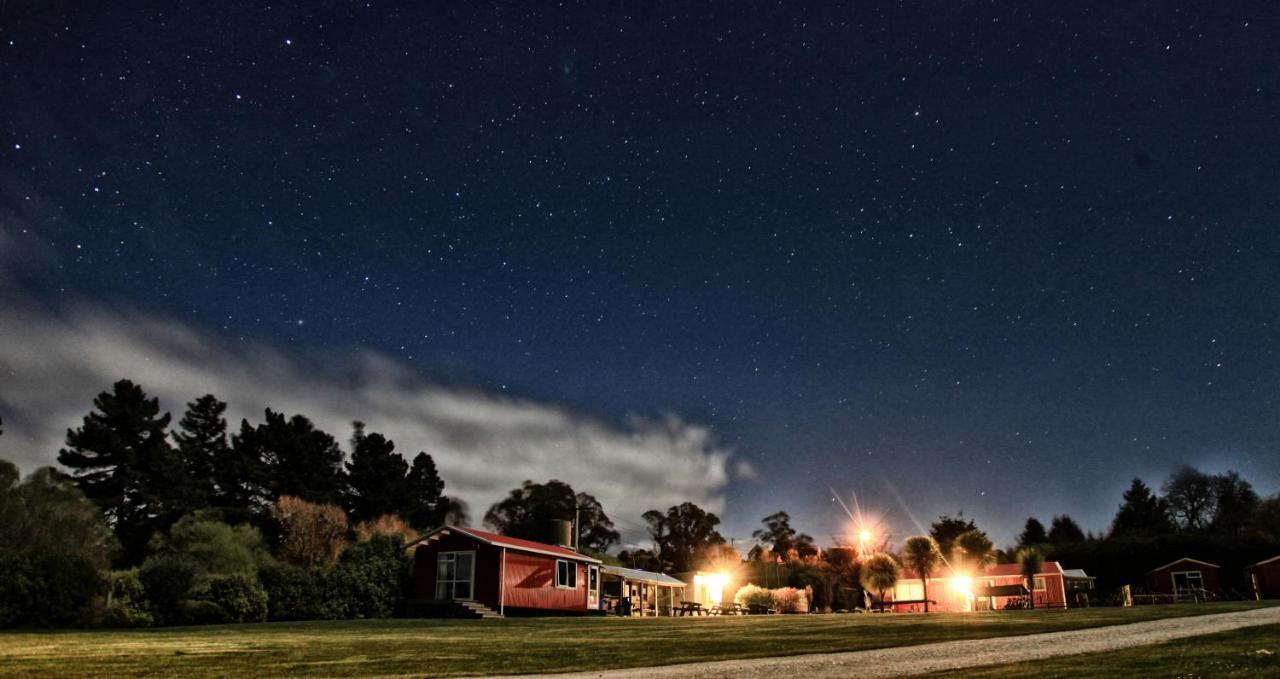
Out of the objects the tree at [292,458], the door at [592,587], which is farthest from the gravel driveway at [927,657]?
the tree at [292,458]

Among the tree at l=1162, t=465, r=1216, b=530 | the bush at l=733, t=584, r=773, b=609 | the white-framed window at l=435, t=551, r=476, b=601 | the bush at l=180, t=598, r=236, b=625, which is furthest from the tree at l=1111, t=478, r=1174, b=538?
the bush at l=180, t=598, r=236, b=625

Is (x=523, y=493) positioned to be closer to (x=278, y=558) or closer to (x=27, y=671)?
(x=278, y=558)

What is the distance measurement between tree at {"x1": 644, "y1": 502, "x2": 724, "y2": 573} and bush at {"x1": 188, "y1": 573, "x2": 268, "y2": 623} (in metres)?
62.3

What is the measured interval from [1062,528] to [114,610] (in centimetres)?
8496

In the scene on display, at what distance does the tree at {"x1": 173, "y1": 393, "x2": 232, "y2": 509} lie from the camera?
56938 mm

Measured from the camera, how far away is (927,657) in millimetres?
12055

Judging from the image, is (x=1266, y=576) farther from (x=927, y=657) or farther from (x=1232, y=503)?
(x=927, y=657)

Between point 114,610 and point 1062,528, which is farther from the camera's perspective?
point 1062,528

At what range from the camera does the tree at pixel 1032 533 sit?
86.7 metres

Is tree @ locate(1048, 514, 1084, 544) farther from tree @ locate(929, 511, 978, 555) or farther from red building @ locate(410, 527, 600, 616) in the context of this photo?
red building @ locate(410, 527, 600, 616)

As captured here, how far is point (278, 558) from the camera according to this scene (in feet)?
183

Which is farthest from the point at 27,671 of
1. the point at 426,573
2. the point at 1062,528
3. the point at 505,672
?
the point at 1062,528

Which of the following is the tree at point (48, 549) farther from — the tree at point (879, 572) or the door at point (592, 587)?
the tree at point (879, 572)

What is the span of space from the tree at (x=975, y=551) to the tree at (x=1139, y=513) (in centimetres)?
1594
